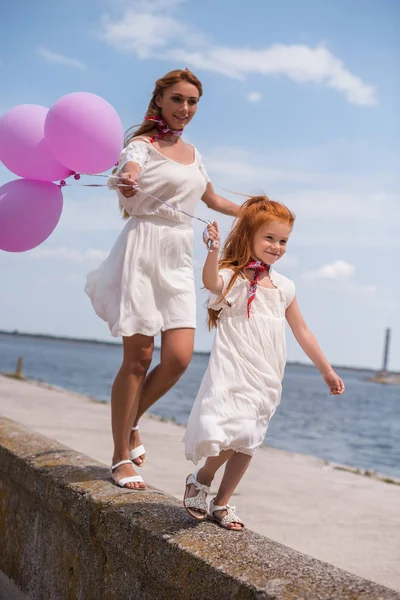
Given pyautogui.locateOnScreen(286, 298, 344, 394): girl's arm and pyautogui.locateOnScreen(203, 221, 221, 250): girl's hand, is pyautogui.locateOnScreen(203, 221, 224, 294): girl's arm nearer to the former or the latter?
pyautogui.locateOnScreen(203, 221, 221, 250): girl's hand

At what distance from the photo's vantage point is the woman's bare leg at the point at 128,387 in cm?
363

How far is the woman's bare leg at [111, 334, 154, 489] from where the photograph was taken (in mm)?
3627

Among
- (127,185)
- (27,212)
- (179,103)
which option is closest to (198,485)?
(127,185)

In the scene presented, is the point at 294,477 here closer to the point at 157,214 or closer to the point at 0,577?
the point at 0,577

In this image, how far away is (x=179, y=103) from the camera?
3674mm

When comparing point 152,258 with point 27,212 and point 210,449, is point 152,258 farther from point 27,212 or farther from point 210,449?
point 210,449

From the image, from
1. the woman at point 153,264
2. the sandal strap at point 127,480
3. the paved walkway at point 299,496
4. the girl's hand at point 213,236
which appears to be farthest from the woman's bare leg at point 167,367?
the paved walkway at point 299,496

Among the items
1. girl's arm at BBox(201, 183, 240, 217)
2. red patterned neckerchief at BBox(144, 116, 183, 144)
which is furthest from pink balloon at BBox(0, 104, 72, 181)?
girl's arm at BBox(201, 183, 240, 217)

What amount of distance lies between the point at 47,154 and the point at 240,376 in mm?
1445

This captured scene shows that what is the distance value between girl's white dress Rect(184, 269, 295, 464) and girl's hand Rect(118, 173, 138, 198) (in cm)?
62

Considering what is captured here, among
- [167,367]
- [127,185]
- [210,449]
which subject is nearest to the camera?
[210,449]

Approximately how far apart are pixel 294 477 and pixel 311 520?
2.15 metres

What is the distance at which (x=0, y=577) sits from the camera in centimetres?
415

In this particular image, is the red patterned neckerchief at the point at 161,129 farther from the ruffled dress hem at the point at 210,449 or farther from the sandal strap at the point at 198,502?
the sandal strap at the point at 198,502
